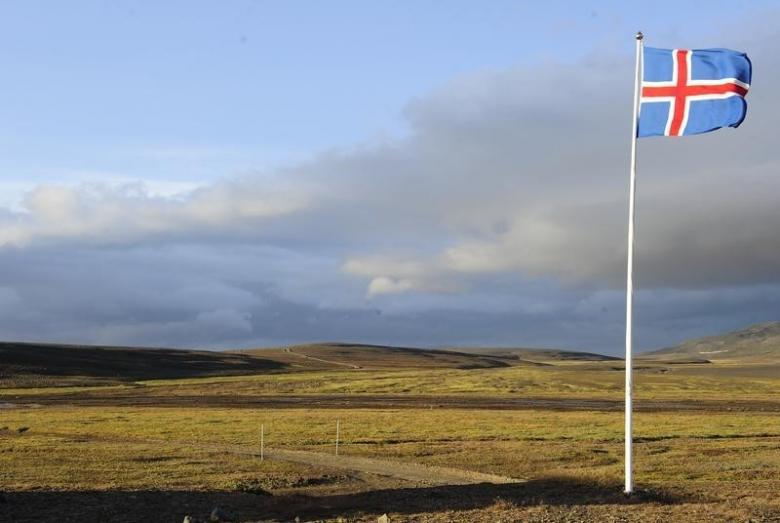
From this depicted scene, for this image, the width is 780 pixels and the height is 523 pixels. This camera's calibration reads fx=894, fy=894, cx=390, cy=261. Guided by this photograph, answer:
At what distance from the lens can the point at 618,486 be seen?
2500cm

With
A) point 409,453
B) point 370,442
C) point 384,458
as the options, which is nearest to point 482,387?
point 370,442

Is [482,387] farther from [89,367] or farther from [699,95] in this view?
[699,95]

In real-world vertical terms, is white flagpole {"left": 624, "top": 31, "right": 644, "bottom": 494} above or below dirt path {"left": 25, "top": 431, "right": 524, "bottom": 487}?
above

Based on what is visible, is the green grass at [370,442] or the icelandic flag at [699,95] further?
the green grass at [370,442]

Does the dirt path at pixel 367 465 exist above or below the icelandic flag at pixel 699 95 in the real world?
below

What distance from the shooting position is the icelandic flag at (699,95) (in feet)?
62.8

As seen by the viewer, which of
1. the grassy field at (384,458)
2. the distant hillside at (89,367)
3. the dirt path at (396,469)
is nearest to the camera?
the grassy field at (384,458)

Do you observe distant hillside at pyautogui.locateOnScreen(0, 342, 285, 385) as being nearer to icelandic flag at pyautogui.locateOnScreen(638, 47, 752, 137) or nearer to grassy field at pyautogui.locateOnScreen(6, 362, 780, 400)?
grassy field at pyautogui.locateOnScreen(6, 362, 780, 400)

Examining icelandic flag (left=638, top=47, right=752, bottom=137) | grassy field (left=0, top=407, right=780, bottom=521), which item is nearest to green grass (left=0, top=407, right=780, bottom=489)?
grassy field (left=0, top=407, right=780, bottom=521)

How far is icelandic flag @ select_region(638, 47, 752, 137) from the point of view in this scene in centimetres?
1914

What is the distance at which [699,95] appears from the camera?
1919cm

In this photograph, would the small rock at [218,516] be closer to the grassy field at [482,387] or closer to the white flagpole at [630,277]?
the white flagpole at [630,277]

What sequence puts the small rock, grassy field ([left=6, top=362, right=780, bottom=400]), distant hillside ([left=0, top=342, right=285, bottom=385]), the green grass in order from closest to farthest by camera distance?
the small rock < the green grass < grassy field ([left=6, top=362, right=780, bottom=400]) < distant hillside ([left=0, top=342, right=285, bottom=385])

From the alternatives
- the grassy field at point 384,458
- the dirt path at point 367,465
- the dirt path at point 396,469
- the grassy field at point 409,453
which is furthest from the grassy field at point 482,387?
the dirt path at point 396,469
